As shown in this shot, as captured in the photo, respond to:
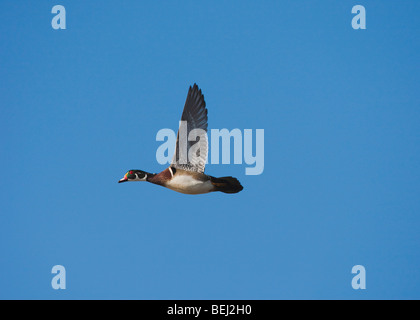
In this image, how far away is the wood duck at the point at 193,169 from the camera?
53.8ft

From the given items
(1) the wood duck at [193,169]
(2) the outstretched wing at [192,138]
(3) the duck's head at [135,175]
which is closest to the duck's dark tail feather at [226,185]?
(1) the wood duck at [193,169]

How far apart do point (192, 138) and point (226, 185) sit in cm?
106

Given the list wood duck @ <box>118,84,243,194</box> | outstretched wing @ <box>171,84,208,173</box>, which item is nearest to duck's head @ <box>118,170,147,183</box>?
wood duck @ <box>118,84,243,194</box>

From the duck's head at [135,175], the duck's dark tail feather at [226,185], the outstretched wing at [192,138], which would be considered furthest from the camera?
the duck's head at [135,175]

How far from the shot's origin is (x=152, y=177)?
1666 cm

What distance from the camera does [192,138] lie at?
16.4 meters

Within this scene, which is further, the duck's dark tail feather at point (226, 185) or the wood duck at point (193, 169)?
the duck's dark tail feather at point (226, 185)

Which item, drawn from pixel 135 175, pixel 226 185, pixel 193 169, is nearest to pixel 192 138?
pixel 193 169

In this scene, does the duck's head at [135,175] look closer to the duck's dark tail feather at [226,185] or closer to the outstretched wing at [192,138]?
the outstretched wing at [192,138]

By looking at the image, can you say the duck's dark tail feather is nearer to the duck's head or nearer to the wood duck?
the wood duck

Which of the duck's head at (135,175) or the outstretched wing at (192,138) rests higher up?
the outstretched wing at (192,138)

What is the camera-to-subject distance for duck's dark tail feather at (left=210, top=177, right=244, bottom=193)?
16516 millimetres

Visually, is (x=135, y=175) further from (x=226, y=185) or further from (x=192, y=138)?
(x=226, y=185)

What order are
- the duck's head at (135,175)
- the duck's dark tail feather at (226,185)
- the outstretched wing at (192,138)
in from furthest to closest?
the duck's head at (135,175)
the duck's dark tail feather at (226,185)
the outstretched wing at (192,138)
